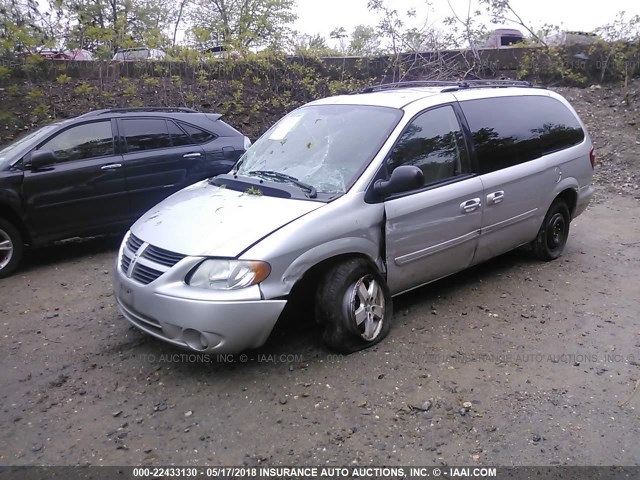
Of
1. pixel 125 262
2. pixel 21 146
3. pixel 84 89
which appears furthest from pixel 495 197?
pixel 84 89

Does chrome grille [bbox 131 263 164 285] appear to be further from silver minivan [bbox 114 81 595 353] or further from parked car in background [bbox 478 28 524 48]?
parked car in background [bbox 478 28 524 48]

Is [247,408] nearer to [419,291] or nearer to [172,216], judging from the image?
[172,216]

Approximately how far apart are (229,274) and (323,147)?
1.51 meters

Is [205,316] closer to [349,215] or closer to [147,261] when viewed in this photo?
[147,261]

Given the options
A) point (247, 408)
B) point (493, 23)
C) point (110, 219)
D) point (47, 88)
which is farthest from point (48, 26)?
point (247, 408)

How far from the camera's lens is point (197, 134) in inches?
291

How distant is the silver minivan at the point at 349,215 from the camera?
3553mm

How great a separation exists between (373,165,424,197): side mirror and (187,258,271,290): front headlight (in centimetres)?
110

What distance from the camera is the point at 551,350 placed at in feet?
13.4

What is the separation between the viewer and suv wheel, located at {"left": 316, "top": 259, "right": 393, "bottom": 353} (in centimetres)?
385

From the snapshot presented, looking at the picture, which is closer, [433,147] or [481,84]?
[433,147]

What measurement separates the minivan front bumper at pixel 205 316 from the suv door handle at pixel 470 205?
1.88 metres

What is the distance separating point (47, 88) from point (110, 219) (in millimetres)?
5842

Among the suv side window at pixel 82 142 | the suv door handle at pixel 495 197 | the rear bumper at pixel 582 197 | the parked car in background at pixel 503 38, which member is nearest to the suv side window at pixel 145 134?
the suv side window at pixel 82 142
